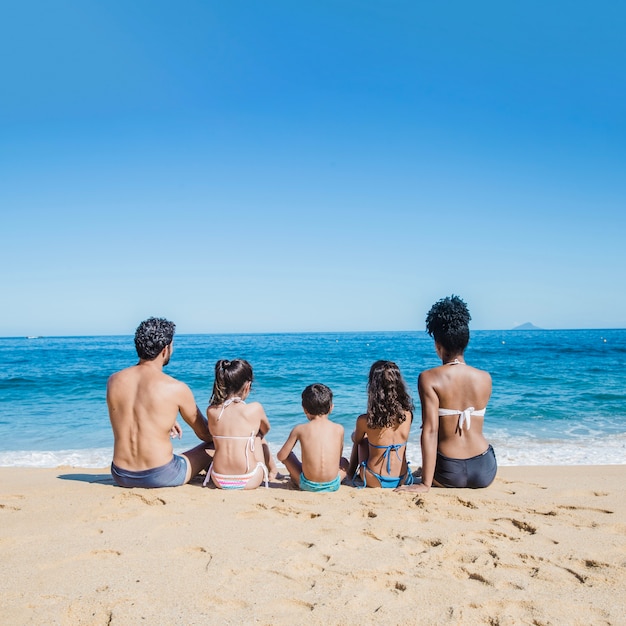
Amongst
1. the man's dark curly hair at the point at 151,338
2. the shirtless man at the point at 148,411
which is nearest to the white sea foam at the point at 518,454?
the shirtless man at the point at 148,411

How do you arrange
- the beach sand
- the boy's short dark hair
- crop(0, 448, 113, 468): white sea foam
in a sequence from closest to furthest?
the beach sand → the boy's short dark hair → crop(0, 448, 113, 468): white sea foam

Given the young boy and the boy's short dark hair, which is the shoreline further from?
the boy's short dark hair

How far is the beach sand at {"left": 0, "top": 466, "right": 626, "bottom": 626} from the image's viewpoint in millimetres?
2344

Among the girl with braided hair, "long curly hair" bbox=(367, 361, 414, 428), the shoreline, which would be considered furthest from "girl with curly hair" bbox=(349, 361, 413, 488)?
the shoreline

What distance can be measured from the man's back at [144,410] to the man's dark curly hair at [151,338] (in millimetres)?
92

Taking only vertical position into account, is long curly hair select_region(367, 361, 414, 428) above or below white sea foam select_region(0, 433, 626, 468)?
above

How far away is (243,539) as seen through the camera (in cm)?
325

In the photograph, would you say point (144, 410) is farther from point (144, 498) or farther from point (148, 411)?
point (144, 498)

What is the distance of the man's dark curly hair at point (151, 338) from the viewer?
167 inches

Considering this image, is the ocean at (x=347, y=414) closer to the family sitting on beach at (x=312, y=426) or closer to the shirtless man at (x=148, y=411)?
the family sitting on beach at (x=312, y=426)

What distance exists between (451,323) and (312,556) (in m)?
2.24

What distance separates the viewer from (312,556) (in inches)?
116

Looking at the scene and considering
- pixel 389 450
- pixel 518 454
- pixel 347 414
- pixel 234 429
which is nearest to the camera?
pixel 234 429

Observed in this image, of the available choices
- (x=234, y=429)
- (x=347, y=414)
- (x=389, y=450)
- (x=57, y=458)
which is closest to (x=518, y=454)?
(x=389, y=450)
